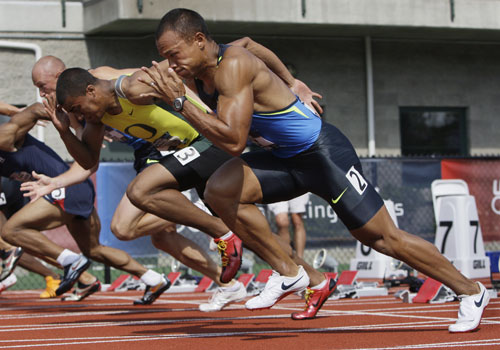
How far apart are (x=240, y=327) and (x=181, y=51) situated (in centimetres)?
211

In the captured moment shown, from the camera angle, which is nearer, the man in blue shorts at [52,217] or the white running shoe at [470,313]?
the white running shoe at [470,313]

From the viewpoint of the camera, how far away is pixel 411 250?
18.8ft

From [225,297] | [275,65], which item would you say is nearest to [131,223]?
[225,297]

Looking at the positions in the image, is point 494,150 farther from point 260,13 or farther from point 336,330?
point 336,330

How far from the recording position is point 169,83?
535cm

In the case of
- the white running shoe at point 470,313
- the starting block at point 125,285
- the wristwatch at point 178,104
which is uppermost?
the wristwatch at point 178,104

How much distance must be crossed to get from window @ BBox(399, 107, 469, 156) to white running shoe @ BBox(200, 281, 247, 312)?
12.9 m

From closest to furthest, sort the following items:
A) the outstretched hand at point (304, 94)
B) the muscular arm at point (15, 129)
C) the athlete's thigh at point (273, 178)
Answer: the athlete's thigh at point (273, 178) → the outstretched hand at point (304, 94) → the muscular arm at point (15, 129)

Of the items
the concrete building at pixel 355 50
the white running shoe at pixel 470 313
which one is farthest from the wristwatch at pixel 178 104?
the concrete building at pixel 355 50

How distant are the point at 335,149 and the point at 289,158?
31cm

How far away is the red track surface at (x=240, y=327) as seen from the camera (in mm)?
5441

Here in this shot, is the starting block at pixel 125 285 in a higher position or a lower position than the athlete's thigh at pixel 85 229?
lower

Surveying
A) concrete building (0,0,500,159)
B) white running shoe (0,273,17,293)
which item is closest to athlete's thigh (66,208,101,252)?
white running shoe (0,273,17,293)

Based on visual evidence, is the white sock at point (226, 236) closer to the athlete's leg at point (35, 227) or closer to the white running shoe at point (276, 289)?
the white running shoe at point (276, 289)
